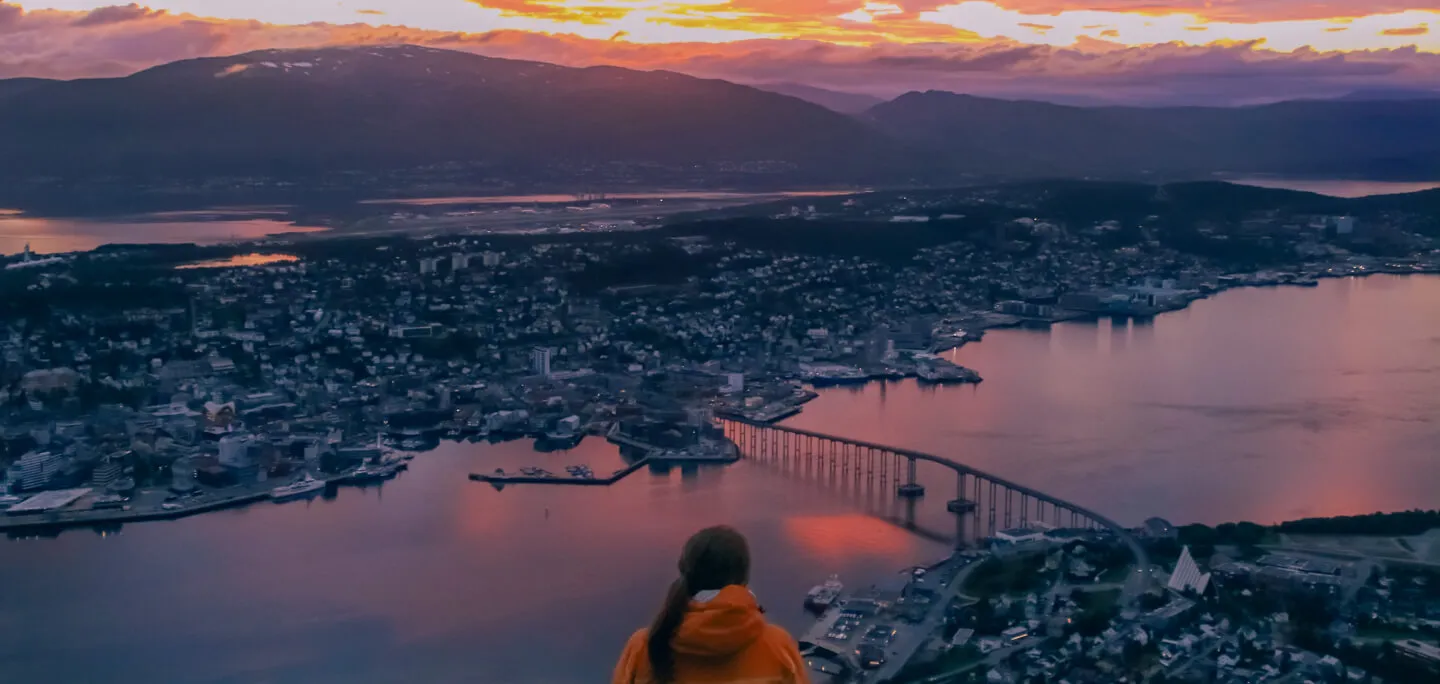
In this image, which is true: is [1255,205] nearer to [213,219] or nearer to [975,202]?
[975,202]

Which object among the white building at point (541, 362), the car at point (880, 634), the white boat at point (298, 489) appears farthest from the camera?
the white building at point (541, 362)

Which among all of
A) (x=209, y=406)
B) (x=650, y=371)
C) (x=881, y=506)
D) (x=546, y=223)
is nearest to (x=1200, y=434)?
(x=881, y=506)

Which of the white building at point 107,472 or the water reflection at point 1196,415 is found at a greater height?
the white building at point 107,472

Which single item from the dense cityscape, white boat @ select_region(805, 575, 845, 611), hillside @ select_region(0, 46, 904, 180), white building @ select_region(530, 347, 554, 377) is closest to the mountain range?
hillside @ select_region(0, 46, 904, 180)

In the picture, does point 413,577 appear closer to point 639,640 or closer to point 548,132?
point 639,640

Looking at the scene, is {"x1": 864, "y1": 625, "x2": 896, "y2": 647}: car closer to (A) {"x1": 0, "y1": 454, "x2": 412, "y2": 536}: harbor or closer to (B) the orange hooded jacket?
(A) {"x1": 0, "y1": 454, "x2": 412, "y2": 536}: harbor

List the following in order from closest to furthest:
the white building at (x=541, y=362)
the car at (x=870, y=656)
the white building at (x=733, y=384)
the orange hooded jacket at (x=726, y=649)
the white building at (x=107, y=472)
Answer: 1. the orange hooded jacket at (x=726, y=649)
2. the car at (x=870, y=656)
3. the white building at (x=107, y=472)
4. the white building at (x=733, y=384)
5. the white building at (x=541, y=362)

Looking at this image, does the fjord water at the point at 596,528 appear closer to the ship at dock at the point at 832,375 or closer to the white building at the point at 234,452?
the ship at dock at the point at 832,375

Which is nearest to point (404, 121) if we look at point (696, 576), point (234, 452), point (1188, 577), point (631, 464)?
point (234, 452)

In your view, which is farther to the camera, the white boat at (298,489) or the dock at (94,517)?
the white boat at (298,489)

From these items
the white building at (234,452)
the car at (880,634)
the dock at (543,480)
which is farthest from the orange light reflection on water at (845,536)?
the white building at (234,452)
